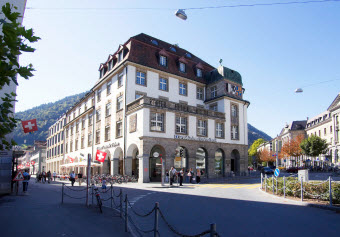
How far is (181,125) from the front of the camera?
31.9 metres

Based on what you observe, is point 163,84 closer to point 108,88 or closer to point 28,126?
point 108,88

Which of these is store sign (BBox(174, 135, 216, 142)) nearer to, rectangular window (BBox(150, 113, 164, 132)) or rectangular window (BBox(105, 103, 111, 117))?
rectangular window (BBox(150, 113, 164, 132))

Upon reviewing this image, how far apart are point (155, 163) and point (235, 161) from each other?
13.4 m

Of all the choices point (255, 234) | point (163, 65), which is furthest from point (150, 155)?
point (255, 234)

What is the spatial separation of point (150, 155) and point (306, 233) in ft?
76.8

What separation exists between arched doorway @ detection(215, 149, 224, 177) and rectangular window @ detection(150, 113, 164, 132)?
32.3ft

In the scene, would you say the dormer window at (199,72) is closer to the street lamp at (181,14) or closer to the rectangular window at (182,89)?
the rectangular window at (182,89)

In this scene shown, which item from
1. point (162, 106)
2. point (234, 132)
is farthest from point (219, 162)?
point (162, 106)

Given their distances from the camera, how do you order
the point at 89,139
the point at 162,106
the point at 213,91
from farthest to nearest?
the point at 89,139, the point at 213,91, the point at 162,106

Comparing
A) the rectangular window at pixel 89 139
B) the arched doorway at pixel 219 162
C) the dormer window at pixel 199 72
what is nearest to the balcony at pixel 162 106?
the arched doorway at pixel 219 162

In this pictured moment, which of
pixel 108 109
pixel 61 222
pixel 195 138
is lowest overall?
pixel 61 222

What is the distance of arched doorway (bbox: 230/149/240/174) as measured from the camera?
3806 centimetres

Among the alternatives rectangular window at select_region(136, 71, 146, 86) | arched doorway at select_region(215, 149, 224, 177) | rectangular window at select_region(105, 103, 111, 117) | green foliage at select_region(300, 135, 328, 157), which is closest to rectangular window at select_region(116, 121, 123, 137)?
rectangular window at select_region(105, 103, 111, 117)

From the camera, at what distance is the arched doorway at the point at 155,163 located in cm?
3024
